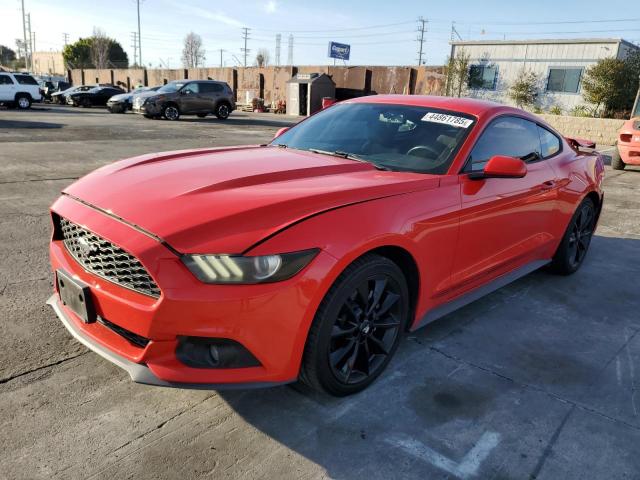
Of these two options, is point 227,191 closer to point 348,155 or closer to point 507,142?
point 348,155

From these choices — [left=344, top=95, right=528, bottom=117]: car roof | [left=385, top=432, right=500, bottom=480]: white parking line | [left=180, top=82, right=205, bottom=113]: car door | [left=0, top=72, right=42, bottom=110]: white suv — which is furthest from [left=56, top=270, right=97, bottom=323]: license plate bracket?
[left=0, top=72, right=42, bottom=110]: white suv

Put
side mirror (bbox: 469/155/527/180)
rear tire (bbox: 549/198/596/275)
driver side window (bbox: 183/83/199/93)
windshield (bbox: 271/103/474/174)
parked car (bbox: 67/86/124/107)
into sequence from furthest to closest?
parked car (bbox: 67/86/124/107) → driver side window (bbox: 183/83/199/93) → rear tire (bbox: 549/198/596/275) → windshield (bbox: 271/103/474/174) → side mirror (bbox: 469/155/527/180)

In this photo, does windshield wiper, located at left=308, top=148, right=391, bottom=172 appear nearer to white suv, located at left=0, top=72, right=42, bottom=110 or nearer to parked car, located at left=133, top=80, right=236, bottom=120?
parked car, located at left=133, top=80, right=236, bottom=120

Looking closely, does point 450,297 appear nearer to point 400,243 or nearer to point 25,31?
point 400,243

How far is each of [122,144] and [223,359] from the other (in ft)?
39.8

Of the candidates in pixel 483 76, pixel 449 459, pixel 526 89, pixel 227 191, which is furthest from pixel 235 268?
pixel 483 76

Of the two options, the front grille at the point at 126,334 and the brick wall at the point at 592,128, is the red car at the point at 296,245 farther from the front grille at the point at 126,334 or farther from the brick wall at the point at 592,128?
the brick wall at the point at 592,128

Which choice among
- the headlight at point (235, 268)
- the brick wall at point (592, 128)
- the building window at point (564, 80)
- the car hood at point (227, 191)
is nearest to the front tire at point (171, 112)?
the brick wall at point (592, 128)

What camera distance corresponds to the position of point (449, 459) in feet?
7.39

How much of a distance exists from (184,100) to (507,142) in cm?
2039

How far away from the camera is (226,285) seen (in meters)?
2.05

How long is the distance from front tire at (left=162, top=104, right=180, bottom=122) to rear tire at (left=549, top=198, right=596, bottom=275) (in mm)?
19860

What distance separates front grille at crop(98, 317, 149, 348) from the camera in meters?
2.21

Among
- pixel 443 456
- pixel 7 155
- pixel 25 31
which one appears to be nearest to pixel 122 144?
pixel 7 155
